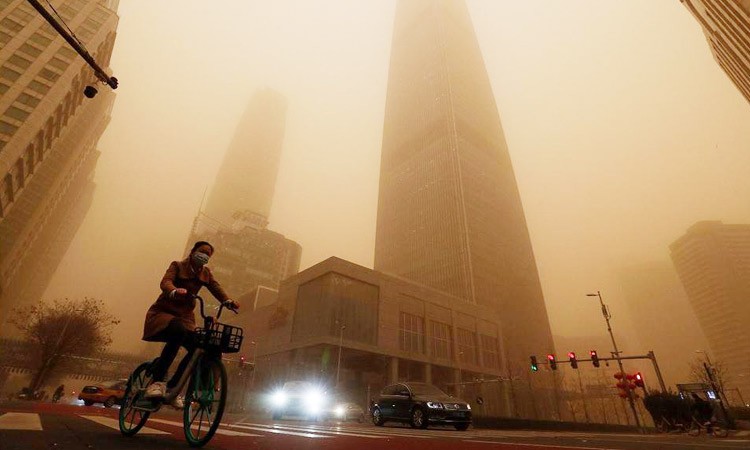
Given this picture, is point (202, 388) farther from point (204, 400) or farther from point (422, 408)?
point (422, 408)

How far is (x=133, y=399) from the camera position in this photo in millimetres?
4195

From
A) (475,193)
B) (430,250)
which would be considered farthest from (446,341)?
(475,193)

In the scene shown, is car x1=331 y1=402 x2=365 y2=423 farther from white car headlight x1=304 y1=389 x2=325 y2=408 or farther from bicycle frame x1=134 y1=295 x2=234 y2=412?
bicycle frame x1=134 y1=295 x2=234 y2=412

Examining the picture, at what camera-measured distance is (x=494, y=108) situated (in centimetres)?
17088

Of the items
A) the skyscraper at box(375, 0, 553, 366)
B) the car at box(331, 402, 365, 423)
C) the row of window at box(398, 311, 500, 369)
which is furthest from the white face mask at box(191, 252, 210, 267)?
the skyscraper at box(375, 0, 553, 366)

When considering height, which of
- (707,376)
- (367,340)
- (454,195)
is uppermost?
(454,195)

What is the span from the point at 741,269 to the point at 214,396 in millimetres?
240295

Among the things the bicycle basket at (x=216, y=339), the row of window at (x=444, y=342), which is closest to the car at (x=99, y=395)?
the bicycle basket at (x=216, y=339)

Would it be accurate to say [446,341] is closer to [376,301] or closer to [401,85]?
[376,301]

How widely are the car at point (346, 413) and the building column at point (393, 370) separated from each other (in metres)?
36.1

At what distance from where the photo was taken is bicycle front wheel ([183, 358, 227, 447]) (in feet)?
11.3

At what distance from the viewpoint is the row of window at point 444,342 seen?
60656 mm

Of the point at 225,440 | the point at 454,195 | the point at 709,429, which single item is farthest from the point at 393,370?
the point at 454,195

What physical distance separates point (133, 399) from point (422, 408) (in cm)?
985
